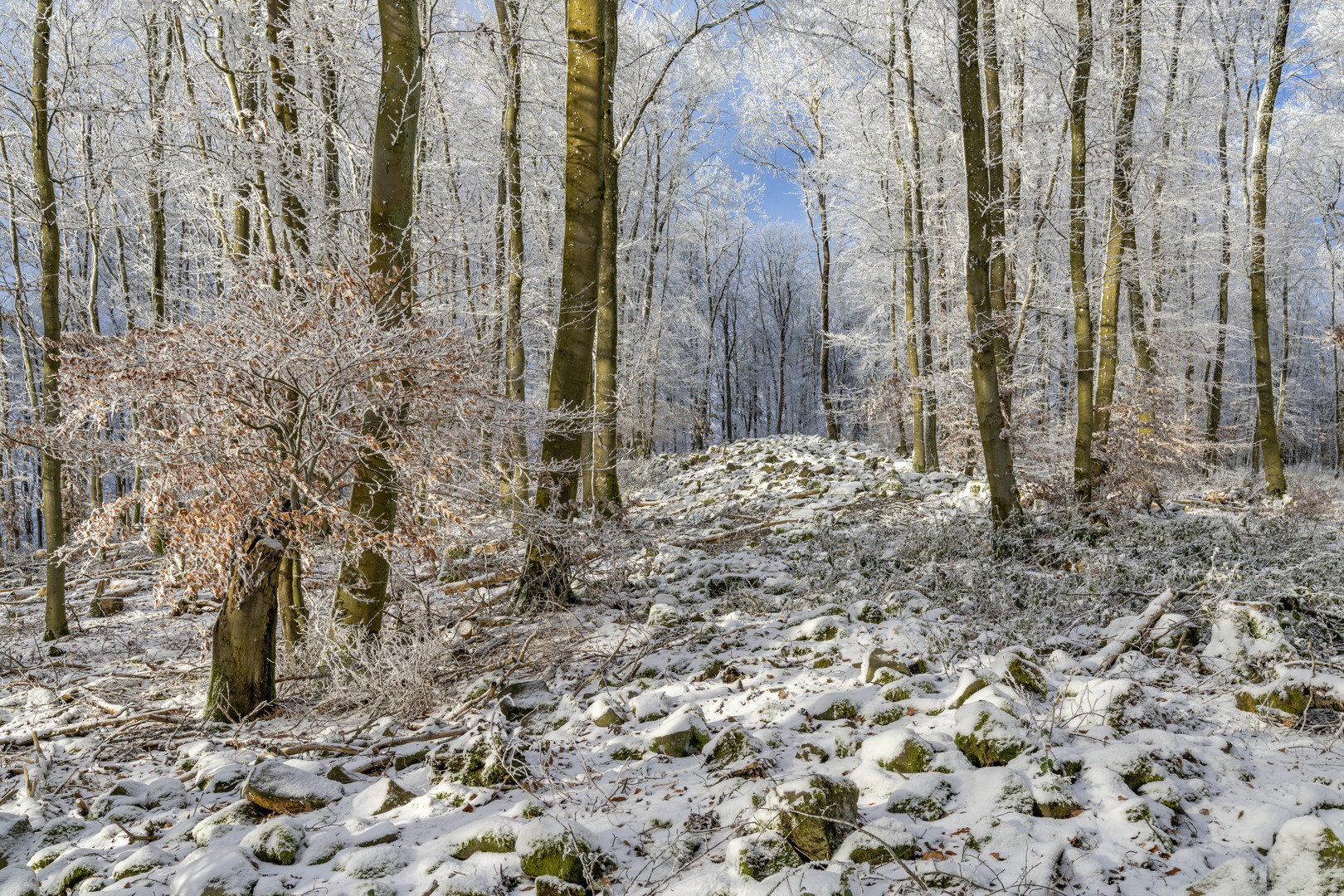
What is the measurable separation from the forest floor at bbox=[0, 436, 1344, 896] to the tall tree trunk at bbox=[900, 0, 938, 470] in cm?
620

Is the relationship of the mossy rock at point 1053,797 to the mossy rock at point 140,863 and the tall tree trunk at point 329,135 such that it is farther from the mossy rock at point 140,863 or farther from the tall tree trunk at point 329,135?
the tall tree trunk at point 329,135

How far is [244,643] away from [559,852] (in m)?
2.87

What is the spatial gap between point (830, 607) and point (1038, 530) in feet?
10.9

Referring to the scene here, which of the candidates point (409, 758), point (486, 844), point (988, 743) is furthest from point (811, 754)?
point (409, 758)

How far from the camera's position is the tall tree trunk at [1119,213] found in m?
7.81

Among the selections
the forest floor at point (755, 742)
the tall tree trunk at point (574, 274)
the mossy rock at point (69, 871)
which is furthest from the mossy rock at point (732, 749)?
the tall tree trunk at point (574, 274)

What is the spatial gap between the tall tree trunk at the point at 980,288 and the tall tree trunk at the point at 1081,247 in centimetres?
134

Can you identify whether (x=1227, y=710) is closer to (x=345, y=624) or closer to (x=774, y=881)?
(x=774, y=881)

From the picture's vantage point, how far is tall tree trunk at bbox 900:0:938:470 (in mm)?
11902

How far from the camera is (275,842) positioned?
2684 millimetres

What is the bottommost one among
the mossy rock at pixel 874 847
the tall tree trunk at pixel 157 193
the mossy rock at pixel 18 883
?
the mossy rock at pixel 18 883

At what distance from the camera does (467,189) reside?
14820mm

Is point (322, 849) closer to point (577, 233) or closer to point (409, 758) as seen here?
point (409, 758)

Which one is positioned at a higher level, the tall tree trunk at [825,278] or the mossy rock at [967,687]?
the tall tree trunk at [825,278]
